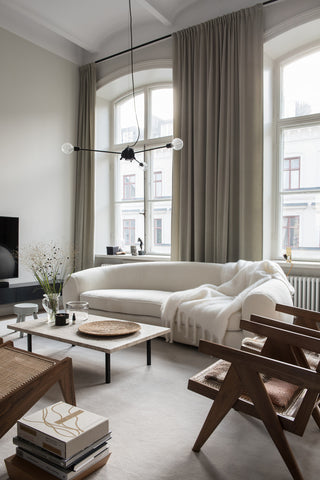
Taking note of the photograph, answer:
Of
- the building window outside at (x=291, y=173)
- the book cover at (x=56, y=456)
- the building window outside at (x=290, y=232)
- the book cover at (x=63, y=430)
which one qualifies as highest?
the building window outside at (x=291, y=173)

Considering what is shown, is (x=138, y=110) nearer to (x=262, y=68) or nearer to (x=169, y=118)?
(x=169, y=118)

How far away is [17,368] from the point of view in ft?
6.28

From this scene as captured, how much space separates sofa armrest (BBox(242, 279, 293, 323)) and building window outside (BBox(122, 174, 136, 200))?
3.30 metres

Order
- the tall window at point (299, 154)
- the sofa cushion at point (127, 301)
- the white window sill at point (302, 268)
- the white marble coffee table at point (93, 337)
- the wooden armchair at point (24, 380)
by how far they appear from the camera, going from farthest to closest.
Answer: the tall window at point (299, 154) < the white window sill at point (302, 268) < the sofa cushion at point (127, 301) < the white marble coffee table at point (93, 337) < the wooden armchair at point (24, 380)

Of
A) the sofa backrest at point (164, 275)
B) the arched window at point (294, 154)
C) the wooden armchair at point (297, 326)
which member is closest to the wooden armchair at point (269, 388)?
the wooden armchair at point (297, 326)

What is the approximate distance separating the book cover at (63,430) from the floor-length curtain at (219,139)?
2.91m

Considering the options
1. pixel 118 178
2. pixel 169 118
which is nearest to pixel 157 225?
pixel 118 178

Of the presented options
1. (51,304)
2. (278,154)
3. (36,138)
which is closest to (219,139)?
(278,154)

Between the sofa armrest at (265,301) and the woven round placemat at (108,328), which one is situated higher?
the sofa armrest at (265,301)

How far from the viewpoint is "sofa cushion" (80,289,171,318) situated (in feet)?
11.7

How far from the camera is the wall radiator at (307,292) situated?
3875mm

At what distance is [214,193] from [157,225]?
55.1 inches

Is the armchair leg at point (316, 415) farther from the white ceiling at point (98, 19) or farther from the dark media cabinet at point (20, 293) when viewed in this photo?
the white ceiling at point (98, 19)

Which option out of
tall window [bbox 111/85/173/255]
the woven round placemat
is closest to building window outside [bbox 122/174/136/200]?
tall window [bbox 111/85/173/255]
